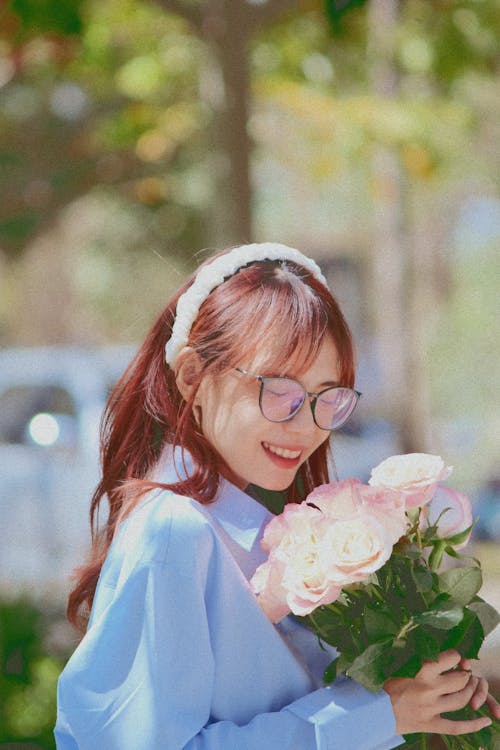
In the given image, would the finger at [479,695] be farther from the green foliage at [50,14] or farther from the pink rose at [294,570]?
the green foliage at [50,14]

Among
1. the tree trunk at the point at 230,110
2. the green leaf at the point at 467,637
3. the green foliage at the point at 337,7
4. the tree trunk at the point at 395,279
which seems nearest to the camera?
the green leaf at the point at 467,637

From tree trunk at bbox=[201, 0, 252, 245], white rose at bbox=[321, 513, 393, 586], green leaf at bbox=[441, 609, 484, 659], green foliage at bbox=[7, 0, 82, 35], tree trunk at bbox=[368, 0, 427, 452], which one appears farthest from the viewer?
tree trunk at bbox=[368, 0, 427, 452]

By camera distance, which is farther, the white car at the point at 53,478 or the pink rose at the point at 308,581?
the white car at the point at 53,478

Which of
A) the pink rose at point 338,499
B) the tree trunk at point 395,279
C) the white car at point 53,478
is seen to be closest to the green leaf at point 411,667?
the pink rose at point 338,499

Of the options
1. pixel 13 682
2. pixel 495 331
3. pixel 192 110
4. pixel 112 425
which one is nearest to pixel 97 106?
pixel 192 110

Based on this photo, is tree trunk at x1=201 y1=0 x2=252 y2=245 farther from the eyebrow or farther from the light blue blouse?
the light blue blouse

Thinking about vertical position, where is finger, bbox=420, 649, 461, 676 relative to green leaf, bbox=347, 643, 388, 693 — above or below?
below

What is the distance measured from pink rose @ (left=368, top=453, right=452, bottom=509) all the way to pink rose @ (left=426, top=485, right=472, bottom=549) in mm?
47

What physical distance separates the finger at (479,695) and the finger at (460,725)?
2 centimetres

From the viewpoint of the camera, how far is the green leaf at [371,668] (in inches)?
60.9

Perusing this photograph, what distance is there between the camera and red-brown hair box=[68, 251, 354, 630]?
1.70 m

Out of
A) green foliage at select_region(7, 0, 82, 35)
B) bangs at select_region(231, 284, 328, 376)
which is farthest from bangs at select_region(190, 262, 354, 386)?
green foliage at select_region(7, 0, 82, 35)

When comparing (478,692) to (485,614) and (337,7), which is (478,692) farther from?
(337,7)

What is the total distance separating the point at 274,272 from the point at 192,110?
520 centimetres
